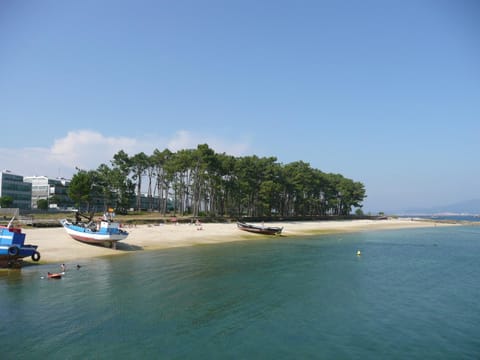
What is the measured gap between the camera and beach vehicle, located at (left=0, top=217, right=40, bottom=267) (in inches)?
1087

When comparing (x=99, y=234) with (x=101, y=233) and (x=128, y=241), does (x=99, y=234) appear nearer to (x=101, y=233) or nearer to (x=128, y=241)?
(x=101, y=233)

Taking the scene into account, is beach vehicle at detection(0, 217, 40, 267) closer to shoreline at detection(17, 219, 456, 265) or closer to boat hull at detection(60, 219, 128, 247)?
shoreline at detection(17, 219, 456, 265)

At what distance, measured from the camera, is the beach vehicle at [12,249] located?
2761cm

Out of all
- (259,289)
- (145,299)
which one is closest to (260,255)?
(259,289)

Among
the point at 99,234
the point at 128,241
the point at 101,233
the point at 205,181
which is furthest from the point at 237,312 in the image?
the point at 205,181

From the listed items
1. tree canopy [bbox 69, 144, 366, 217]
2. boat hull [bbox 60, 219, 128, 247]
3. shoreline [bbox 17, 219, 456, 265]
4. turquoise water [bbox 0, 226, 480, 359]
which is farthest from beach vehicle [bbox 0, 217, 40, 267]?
tree canopy [bbox 69, 144, 366, 217]

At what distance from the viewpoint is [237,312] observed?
1798 cm

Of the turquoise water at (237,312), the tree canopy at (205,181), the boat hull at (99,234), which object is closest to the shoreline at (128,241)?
the boat hull at (99,234)

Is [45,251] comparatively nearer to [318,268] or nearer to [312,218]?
[318,268]

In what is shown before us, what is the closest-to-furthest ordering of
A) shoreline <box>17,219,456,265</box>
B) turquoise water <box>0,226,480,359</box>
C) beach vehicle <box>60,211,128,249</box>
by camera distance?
turquoise water <box>0,226,480,359</box>
shoreline <box>17,219,456,265</box>
beach vehicle <box>60,211,128,249</box>

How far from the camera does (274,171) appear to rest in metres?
106

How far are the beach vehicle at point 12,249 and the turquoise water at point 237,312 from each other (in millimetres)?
1385

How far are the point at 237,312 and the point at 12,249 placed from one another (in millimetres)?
20194

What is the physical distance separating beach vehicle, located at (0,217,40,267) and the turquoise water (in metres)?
1.39
